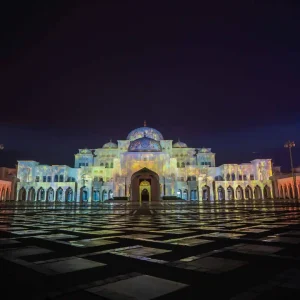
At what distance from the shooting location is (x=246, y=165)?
54656mm

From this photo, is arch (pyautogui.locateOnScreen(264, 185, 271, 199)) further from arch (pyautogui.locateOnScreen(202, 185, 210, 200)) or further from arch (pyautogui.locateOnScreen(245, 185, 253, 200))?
arch (pyautogui.locateOnScreen(202, 185, 210, 200))

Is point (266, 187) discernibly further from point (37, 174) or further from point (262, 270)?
point (262, 270)

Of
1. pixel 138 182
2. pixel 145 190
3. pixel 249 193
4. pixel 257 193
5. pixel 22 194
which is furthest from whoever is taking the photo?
pixel 145 190

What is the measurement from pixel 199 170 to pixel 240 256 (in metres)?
51.1

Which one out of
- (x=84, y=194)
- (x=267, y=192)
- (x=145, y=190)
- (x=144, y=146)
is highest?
(x=144, y=146)

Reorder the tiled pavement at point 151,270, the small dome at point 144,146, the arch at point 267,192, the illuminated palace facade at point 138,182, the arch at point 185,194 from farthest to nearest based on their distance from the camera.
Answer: the arch at point 267,192 → the arch at point 185,194 → the illuminated palace facade at point 138,182 → the small dome at point 144,146 → the tiled pavement at point 151,270

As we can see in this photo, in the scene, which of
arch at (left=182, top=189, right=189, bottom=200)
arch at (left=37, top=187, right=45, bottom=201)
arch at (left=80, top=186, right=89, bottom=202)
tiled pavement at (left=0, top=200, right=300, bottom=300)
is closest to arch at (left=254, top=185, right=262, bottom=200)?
arch at (left=182, top=189, right=189, bottom=200)

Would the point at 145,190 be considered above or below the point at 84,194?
above

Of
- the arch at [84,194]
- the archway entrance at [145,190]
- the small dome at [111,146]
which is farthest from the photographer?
the small dome at [111,146]

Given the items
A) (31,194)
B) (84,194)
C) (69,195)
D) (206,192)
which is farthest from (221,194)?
(31,194)

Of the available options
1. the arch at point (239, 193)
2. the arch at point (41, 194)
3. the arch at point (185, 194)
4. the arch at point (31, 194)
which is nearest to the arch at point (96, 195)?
the arch at point (41, 194)

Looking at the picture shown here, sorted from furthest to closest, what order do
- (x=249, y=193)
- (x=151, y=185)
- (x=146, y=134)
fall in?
(x=146, y=134) → (x=249, y=193) → (x=151, y=185)

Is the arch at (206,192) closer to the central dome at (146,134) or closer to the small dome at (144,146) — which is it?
the small dome at (144,146)

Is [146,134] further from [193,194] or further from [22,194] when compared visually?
[22,194]
